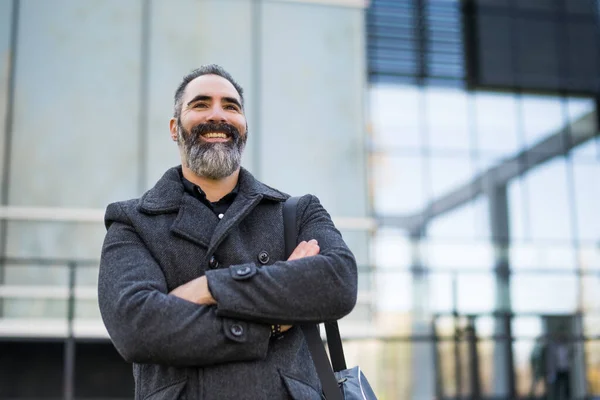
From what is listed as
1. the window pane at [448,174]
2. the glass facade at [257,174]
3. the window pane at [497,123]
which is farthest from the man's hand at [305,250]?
the window pane at [497,123]

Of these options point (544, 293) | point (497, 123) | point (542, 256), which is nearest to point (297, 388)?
point (544, 293)

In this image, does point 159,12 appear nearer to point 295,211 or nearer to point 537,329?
point 537,329

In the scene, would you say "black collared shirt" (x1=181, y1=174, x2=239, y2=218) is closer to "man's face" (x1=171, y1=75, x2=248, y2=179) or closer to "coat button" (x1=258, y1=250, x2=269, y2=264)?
"man's face" (x1=171, y1=75, x2=248, y2=179)

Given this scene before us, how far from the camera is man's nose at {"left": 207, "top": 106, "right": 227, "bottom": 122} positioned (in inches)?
103

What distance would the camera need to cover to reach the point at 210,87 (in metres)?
2.66

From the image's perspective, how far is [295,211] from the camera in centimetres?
268

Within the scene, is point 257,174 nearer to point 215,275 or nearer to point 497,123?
point 497,123

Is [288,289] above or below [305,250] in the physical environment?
below

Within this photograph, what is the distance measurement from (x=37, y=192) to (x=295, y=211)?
358 inches

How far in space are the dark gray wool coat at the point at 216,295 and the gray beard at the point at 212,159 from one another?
94 millimetres

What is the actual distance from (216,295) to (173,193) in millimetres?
490

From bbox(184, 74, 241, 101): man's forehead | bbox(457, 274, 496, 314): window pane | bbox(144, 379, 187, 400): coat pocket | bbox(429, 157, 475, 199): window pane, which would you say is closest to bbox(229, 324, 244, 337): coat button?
bbox(144, 379, 187, 400): coat pocket

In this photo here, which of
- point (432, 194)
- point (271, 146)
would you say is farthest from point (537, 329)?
point (432, 194)

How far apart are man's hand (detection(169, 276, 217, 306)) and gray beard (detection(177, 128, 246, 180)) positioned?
1.37 feet
